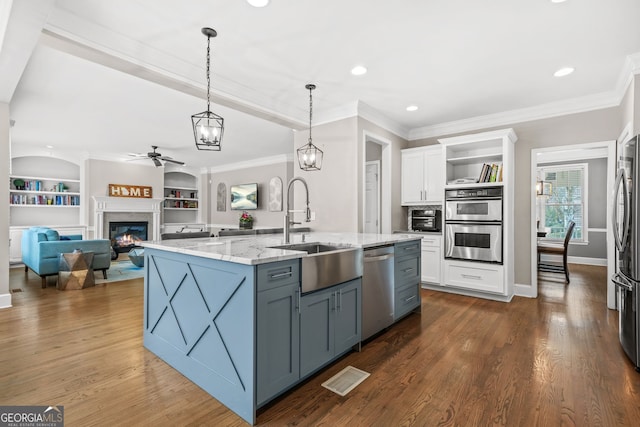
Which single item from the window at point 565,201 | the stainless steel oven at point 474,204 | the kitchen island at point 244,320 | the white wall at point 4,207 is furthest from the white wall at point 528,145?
the white wall at point 4,207

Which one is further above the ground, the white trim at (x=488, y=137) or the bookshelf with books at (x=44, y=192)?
the white trim at (x=488, y=137)

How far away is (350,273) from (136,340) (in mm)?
2101

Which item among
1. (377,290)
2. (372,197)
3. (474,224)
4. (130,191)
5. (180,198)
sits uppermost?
(130,191)

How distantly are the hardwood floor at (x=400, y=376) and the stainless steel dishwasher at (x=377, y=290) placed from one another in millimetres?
165

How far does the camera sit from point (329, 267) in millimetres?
2203

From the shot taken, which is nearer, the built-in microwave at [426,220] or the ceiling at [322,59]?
the ceiling at [322,59]

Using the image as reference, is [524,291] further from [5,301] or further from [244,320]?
[5,301]

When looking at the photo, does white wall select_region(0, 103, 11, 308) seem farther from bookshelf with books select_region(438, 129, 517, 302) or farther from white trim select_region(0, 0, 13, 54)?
bookshelf with books select_region(438, 129, 517, 302)

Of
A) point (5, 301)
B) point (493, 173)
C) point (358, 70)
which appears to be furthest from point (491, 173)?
point (5, 301)

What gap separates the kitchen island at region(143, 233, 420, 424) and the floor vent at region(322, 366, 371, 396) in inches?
4.8

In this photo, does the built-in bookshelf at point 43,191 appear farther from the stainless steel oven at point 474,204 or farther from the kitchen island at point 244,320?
the stainless steel oven at point 474,204

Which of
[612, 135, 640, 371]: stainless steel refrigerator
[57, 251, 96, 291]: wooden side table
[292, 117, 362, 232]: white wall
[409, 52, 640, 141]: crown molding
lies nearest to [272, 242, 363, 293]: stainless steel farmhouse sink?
[292, 117, 362, 232]: white wall

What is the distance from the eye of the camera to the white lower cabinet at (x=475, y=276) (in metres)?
4.06

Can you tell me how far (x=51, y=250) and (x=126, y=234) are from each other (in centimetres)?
365
